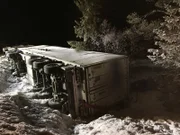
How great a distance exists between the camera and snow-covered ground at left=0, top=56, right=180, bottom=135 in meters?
4.16

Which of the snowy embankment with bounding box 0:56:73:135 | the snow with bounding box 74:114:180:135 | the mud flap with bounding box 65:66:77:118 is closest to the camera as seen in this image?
the snowy embankment with bounding box 0:56:73:135

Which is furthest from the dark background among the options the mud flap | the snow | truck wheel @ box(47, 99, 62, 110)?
the snow

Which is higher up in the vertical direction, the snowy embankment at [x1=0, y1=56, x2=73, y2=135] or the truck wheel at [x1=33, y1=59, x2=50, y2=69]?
the truck wheel at [x1=33, y1=59, x2=50, y2=69]

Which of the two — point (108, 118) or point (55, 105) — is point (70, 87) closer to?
point (55, 105)

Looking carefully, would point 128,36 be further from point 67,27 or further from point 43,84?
point 67,27

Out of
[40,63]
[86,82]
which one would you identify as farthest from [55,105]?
[40,63]

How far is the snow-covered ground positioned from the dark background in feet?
33.1

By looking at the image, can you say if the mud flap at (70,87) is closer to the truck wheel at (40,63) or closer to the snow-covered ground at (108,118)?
the snow-covered ground at (108,118)

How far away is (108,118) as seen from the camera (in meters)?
5.29

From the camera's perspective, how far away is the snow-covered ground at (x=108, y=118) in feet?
13.6

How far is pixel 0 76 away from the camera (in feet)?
29.5

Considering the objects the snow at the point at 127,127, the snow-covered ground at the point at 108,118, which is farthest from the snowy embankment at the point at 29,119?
the snow at the point at 127,127

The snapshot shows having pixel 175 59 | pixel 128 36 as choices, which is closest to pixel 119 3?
pixel 128 36

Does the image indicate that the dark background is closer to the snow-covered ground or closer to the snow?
the snow-covered ground
